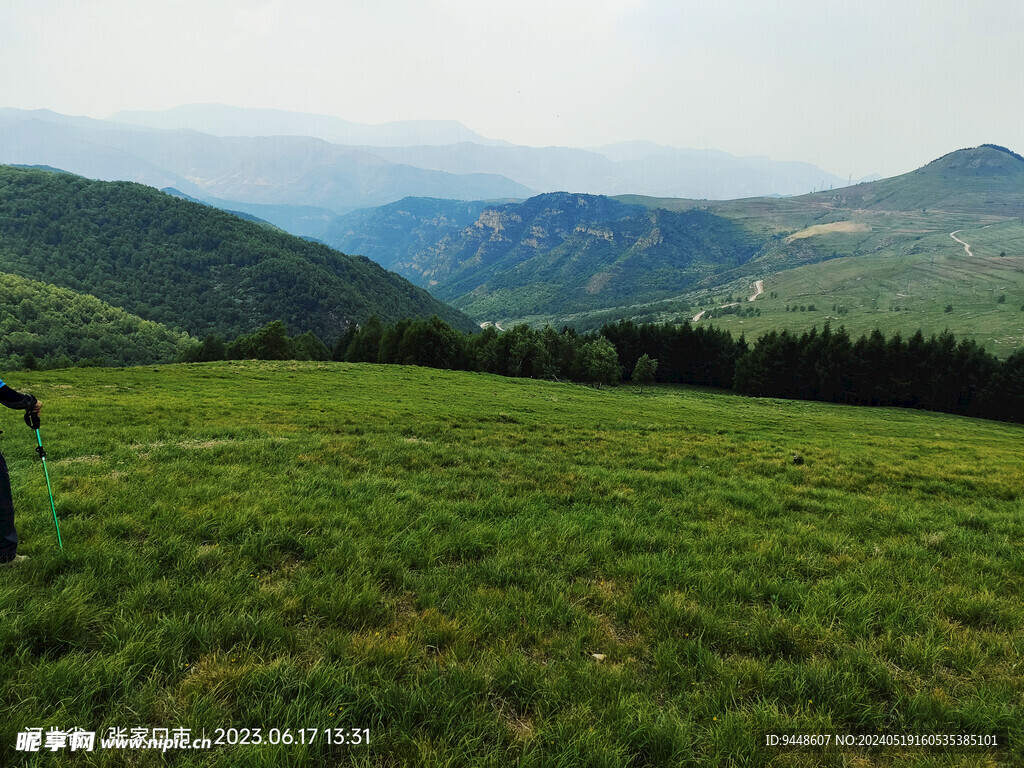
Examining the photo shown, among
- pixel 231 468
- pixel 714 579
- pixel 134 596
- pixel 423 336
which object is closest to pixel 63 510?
pixel 231 468

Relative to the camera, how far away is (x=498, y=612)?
5109 mm

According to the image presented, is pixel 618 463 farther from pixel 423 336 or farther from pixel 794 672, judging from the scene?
pixel 423 336

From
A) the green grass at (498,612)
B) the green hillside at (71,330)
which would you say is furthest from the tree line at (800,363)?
the green hillside at (71,330)

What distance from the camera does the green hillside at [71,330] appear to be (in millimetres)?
138375

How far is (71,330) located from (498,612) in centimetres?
21089

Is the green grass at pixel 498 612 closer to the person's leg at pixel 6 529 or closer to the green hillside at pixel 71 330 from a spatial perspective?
the person's leg at pixel 6 529

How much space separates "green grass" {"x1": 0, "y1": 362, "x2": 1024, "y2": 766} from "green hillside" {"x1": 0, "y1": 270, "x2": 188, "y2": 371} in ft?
591

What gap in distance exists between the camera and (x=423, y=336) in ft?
257

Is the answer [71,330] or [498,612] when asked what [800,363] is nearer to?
[498,612]

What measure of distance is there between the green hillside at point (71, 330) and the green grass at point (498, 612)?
7088 inches

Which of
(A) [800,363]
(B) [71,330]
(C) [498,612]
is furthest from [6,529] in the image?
(B) [71,330]

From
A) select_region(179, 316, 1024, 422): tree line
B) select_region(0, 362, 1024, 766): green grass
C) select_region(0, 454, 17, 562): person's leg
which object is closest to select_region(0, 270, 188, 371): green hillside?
select_region(179, 316, 1024, 422): tree line

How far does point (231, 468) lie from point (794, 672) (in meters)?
10.9

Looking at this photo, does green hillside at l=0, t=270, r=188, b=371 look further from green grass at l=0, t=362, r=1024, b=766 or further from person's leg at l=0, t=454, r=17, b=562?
green grass at l=0, t=362, r=1024, b=766
